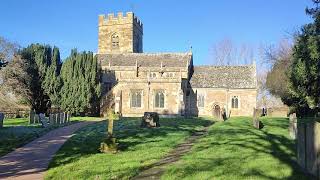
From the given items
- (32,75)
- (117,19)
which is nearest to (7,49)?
(32,75)

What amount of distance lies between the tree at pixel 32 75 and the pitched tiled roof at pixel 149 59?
10557 millimetres

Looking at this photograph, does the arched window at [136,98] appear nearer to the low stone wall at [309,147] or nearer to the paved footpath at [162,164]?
the paved footpath at [162,164]

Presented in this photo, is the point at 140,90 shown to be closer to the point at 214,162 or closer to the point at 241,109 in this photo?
the point at 241,109

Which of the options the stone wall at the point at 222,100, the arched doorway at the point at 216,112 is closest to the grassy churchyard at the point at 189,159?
the arched doorway at the point at 216,112

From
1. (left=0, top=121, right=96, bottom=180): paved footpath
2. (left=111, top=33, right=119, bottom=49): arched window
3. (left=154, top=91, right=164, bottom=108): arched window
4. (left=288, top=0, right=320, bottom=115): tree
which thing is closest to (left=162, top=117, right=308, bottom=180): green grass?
(left=0, top=121, right=96, bottom=180): paved footpath

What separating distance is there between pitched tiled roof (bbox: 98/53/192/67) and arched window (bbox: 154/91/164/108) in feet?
22.4

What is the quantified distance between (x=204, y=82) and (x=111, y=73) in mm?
12009

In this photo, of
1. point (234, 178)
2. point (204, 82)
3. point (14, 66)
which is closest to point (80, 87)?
point (14, 66)

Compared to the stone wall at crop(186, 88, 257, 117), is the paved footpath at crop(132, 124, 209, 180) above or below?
below

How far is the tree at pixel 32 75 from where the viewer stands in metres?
44.8

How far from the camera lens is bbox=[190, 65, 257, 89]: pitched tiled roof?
55375mm

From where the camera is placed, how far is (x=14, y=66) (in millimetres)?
44500

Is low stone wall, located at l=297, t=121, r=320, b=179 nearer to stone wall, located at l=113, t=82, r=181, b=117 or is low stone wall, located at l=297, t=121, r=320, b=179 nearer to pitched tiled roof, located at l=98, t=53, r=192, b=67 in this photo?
stone wall, located at l=113, t=82, r=181, b=117

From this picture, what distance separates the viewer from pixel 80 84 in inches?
1876
